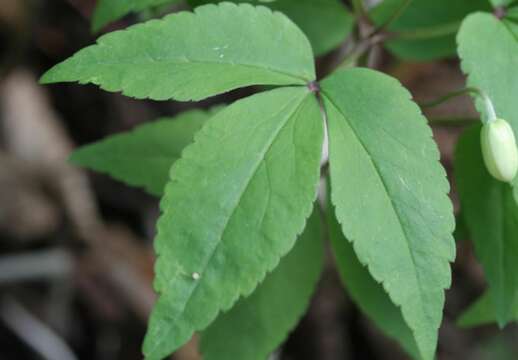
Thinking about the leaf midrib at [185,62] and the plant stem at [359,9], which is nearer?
the leaf midrib at [185,62]

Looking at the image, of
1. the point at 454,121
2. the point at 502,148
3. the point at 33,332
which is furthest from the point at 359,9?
the point at 33,332

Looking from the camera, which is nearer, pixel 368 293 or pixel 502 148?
pixel 502 148

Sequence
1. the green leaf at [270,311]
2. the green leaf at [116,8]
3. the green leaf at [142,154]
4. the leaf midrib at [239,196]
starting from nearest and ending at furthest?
the leaf midrib at [239,196] → the green leaf at [116,8] → the green leaf at [270,311] → the green leaf at [142,154]

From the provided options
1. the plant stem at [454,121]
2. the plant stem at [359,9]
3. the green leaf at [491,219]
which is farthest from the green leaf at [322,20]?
the green leaf at [491,219]

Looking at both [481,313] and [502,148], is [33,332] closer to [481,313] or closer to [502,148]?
[481,313]

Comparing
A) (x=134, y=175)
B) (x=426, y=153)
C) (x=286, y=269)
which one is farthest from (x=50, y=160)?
(x=426, y=153)

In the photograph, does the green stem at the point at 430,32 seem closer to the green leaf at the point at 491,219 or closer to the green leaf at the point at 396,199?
the green leaf at the point at 491,219
